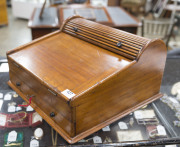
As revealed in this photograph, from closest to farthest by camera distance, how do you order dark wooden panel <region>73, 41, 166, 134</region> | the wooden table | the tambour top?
1. dark wooden panel <region>73, 41, 166, 134</region>
2. the tambour top
3. the wooden table

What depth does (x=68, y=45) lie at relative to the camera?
1794 mm

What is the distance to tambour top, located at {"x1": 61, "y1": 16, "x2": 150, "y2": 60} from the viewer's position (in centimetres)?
156

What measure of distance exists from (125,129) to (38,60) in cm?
75

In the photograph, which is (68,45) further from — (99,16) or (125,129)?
(99,16)

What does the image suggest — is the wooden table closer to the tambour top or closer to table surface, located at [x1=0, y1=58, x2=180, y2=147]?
the tambour top

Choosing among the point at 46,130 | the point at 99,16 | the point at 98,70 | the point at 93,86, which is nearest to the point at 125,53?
the point at 98,70

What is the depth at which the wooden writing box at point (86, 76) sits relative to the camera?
1.36 m

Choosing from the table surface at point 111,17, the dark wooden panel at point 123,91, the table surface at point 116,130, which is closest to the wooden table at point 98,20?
the table surface at point 111,17

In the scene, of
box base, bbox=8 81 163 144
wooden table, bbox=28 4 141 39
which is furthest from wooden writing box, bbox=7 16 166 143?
wooden table, bbox=28 4 141 39

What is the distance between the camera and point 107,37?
1721 millimetres

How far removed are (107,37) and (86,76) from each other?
1.42 feet

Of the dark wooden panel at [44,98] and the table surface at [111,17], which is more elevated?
the table surface at [111,17]

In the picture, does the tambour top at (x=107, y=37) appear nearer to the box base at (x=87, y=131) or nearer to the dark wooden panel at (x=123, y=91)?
Result: the dark wooden panel at (x=123, y=91)

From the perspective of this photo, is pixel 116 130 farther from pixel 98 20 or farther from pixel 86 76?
pixel 98 20
